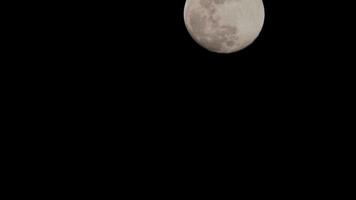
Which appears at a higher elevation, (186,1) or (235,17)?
(186,1)

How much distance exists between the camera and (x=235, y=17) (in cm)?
385

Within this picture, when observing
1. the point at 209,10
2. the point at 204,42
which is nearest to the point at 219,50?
the point at 204,42

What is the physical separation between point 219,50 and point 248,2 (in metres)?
0.54

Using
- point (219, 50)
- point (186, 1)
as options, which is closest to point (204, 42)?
Result: point (219, 50)

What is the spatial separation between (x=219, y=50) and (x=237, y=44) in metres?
0.20

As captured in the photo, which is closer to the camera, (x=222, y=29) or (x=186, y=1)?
(x=222, y=29)

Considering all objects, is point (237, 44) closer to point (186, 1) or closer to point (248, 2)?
point (248, 2)

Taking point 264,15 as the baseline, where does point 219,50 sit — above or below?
below

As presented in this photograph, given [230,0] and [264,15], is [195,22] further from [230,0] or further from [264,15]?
[264,15]

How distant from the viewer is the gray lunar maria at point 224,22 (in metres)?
3.85

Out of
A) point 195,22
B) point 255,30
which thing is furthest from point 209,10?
point 255,30

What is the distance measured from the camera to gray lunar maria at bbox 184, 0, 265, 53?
3.85 meters

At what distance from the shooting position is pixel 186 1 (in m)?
4.16

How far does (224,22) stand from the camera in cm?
387
